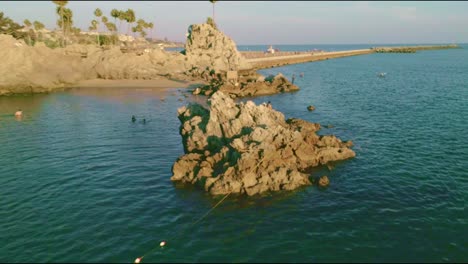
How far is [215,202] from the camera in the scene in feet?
94.3

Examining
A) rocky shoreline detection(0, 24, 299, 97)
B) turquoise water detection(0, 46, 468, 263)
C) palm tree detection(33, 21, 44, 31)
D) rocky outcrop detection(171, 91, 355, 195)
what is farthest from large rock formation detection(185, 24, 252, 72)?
palm tree detection(33, 21, 44, 31)

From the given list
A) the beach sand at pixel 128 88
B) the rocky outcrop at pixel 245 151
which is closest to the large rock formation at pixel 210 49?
the beach sand at pixel 128 88

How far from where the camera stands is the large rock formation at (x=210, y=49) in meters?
120

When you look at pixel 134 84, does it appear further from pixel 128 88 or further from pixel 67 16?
pixel 67 16

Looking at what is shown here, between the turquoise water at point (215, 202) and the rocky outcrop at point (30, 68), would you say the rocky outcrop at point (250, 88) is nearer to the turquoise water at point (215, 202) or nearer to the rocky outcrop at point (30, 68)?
the turquoise water at point (215, 202)

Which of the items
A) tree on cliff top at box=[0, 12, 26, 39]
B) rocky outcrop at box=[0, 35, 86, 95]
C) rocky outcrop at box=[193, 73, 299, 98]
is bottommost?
rocky outcrop at box=[193, 73, 299, 98]

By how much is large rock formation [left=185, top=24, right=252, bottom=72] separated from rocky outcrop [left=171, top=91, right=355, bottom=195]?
7843cm

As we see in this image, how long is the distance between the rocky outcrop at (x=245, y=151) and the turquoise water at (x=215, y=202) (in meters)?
1.53

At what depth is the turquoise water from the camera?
887 inches

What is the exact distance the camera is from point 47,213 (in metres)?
27.8

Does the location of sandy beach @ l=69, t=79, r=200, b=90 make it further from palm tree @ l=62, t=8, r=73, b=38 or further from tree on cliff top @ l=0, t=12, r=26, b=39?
palm tree @ l=62, t=8, r=73, b=38

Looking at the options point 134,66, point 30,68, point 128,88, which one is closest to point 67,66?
point 30,68

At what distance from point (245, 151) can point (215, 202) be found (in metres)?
6.07

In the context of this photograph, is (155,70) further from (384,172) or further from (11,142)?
(384,172)
